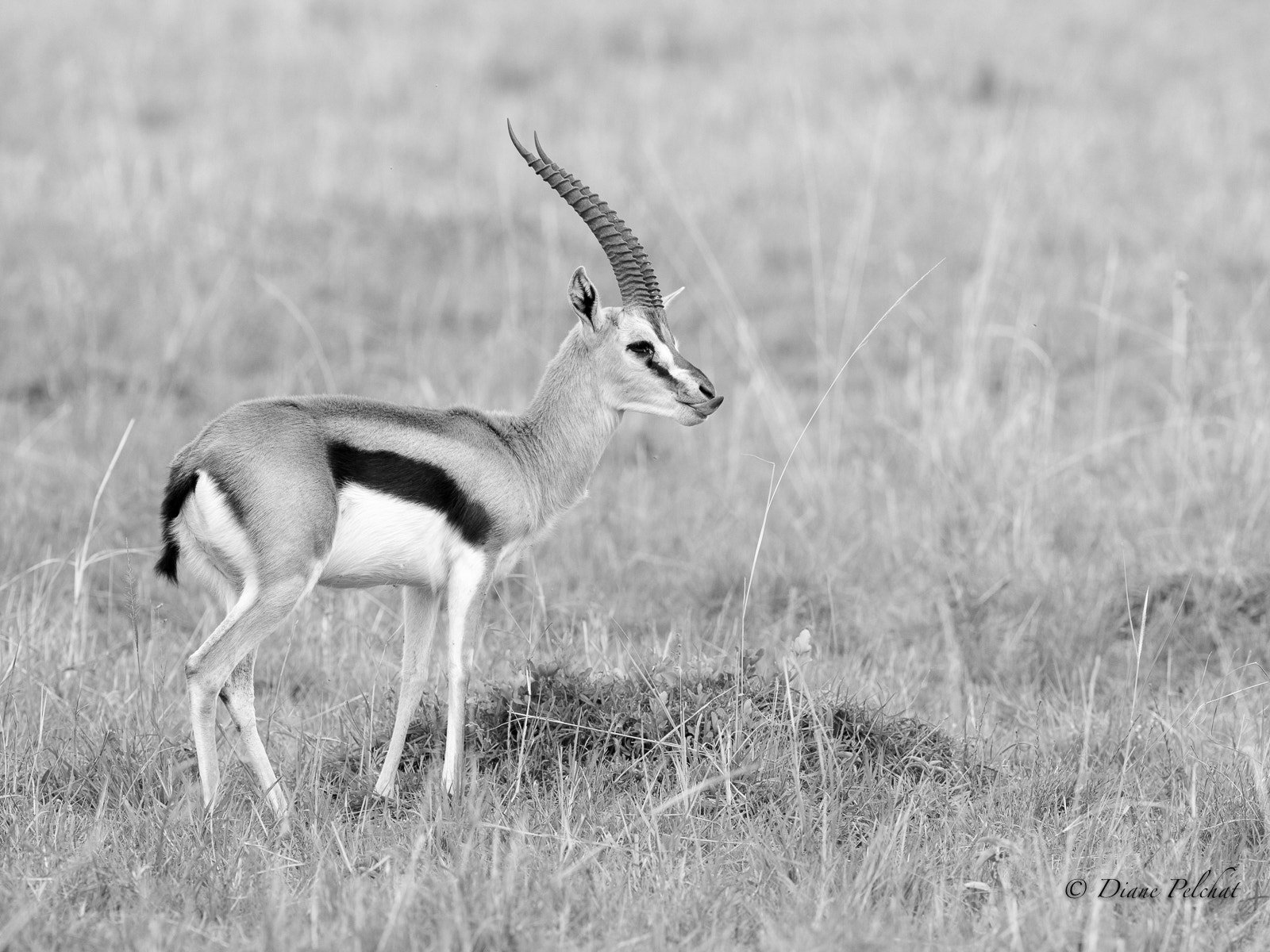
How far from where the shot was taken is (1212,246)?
10.7 meters

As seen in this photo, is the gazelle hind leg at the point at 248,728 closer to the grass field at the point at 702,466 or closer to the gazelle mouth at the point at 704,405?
the grass field at the point at 702,466

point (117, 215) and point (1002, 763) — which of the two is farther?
point (117, 215)

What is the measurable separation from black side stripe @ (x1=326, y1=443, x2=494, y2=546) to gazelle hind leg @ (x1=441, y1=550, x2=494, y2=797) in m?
0.08

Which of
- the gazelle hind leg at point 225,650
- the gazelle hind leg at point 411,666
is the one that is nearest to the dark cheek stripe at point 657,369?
the gazelle hind leg at point 411,666

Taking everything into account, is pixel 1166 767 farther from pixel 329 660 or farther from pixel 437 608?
pixel 329 660

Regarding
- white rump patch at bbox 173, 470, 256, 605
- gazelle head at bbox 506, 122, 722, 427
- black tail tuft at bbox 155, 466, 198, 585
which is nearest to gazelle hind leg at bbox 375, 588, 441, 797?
white rump patch at bbox 173, 470, 256, 605

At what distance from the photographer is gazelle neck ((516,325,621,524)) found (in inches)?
194

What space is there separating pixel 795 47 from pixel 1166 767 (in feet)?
36.3

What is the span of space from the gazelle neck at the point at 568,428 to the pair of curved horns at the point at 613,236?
26cm

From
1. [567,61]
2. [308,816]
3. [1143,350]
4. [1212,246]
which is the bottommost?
[308,816]

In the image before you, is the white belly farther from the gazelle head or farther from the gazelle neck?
the gazelle head

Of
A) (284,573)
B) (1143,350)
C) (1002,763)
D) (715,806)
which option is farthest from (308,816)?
(1143,350)

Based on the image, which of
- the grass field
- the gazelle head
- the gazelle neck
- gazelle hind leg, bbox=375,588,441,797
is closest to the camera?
the grass field

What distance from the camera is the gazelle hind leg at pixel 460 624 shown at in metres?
4.48
